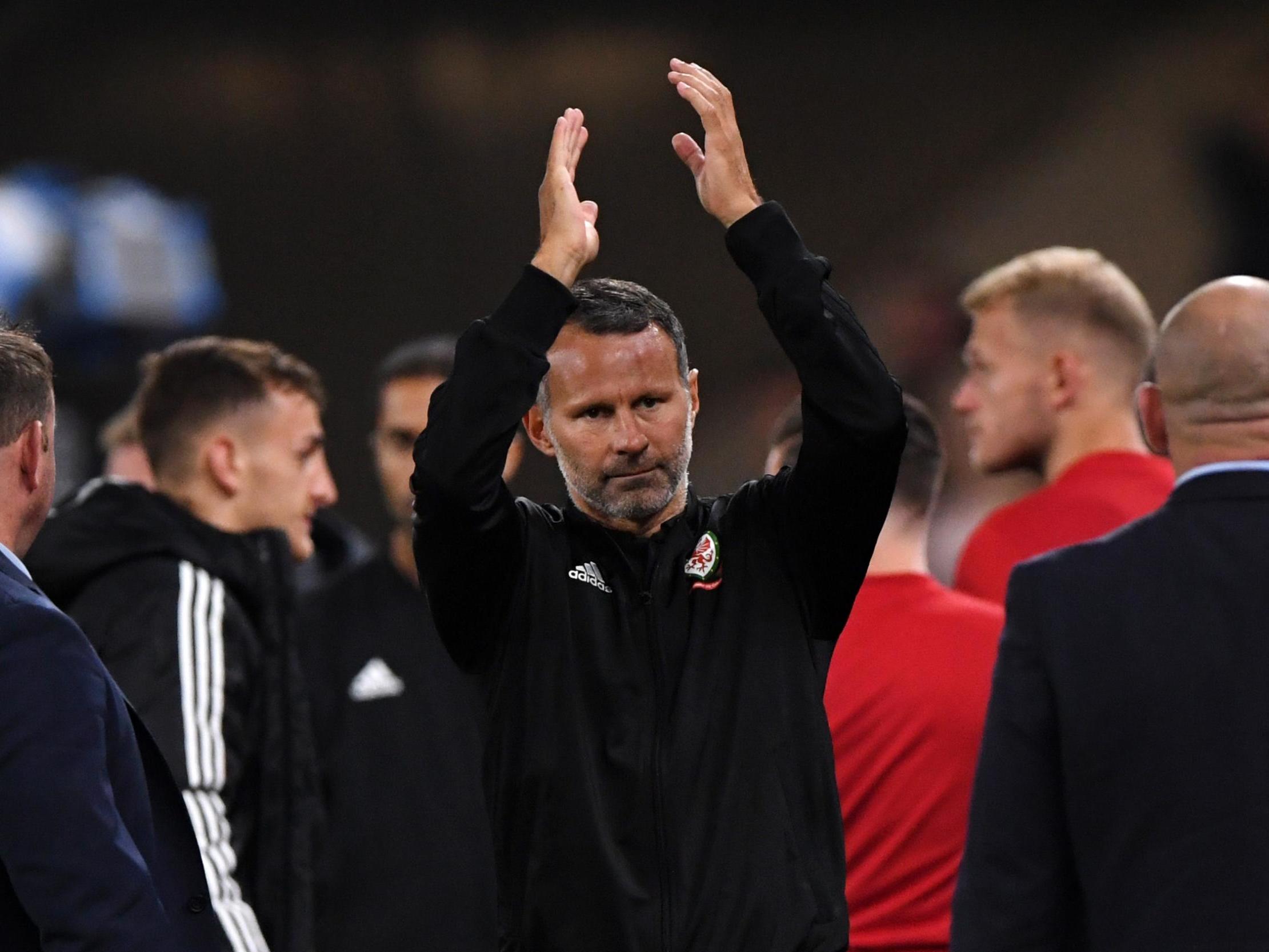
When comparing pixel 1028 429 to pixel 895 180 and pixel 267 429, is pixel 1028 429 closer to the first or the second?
pixel 267 429

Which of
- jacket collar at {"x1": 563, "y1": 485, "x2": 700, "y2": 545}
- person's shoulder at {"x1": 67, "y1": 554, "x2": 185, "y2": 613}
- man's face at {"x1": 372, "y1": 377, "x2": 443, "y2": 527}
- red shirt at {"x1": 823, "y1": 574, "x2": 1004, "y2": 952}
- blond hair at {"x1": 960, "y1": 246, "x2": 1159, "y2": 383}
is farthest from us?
man's face at {"x1": 372, "y1": 377, "x2": 443, "y2": 527}

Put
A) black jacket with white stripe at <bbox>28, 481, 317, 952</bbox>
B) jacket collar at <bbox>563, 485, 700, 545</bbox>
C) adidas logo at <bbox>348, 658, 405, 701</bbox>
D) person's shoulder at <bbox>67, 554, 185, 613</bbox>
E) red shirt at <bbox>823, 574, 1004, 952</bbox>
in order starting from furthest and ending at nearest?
adidas logo at <bbox>348, 658, 405, 701</bbox> → person's shoulder at <bbox>67, 554, 185, 613</bbox> → black jacket with white stripe at <bbox>28, 481, 317, 952</bbox> → red shirt at <bbox>823, 574, 1004, 952</bbox> → jacket collar at <bbox>563, 485, 700, 545</bbox>

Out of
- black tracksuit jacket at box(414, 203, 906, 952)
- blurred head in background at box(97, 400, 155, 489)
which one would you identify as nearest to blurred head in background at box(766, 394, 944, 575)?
black tracksuit jacket at box(414, 203, 906, 952)

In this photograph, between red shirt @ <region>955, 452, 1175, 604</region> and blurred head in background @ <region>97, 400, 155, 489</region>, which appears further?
blurred head in background @ <region>97, 400, 155, 489</region>

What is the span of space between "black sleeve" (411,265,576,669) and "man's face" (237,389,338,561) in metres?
1.48

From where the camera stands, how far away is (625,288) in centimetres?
230

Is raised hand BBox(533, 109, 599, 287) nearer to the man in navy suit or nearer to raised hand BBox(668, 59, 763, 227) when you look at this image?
raised hand BBox(668, 59, 763, 227)

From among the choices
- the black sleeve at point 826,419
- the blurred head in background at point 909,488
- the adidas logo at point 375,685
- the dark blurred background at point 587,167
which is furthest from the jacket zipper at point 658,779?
the dark blurred background at point 587,167

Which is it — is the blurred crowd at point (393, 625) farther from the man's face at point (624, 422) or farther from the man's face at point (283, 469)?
the man's face at point (624, 422)

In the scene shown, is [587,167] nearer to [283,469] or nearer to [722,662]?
[283,469]

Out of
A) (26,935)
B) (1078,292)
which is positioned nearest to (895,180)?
(1078,292)

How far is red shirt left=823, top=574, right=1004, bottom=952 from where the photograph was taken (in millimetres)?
2846

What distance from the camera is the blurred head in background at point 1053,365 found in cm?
384

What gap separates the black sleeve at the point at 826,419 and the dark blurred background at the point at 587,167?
4767mm
